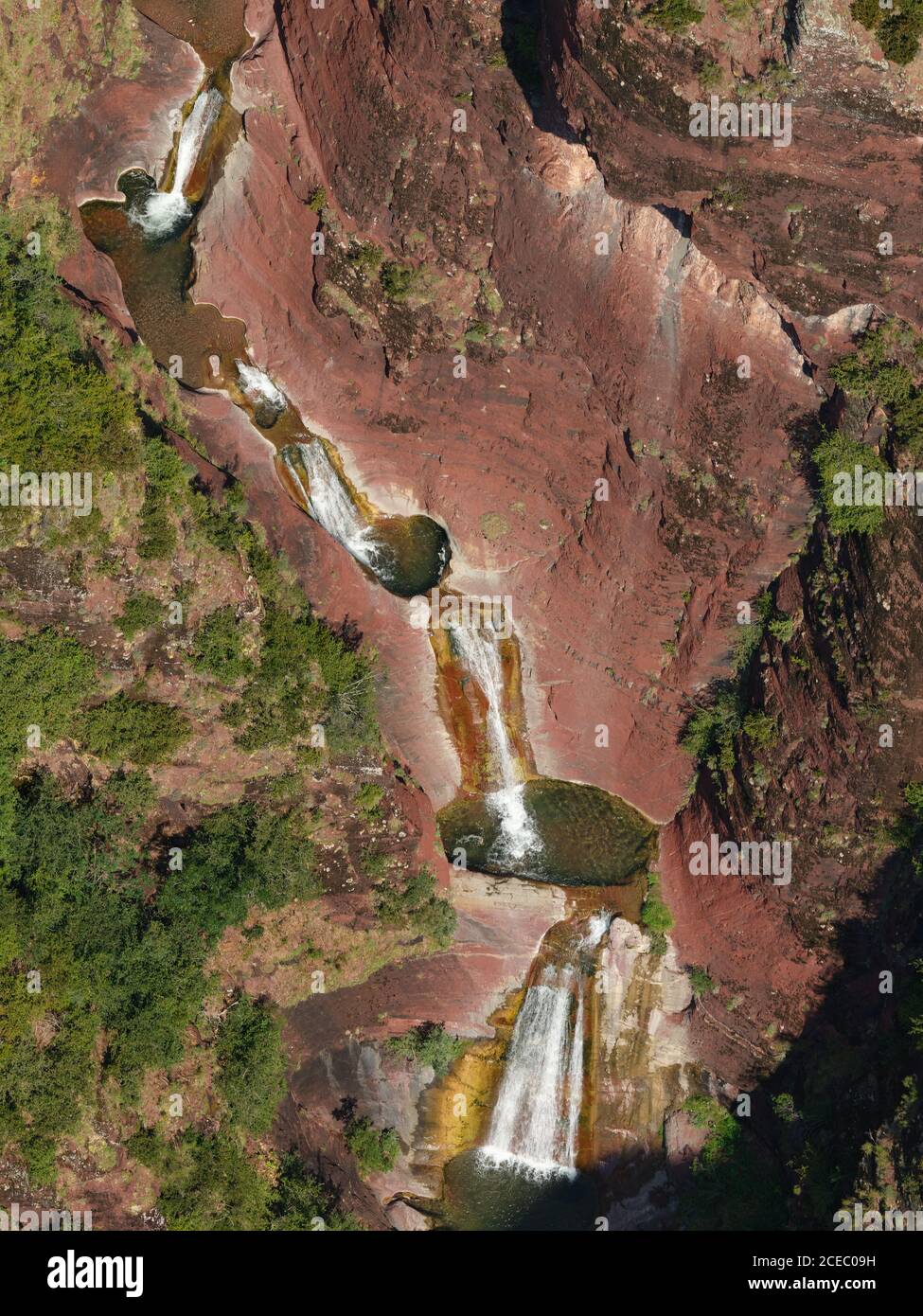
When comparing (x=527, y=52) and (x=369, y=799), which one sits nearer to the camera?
(x=527, y=52)

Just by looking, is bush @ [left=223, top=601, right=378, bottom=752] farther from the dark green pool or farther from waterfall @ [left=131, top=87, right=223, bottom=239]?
waterfall @ [left=131, top=87, right=223, bottom=239]

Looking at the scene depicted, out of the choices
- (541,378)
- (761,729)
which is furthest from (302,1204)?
(541,378)

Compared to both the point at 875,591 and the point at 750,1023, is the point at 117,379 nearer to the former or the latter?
the point at 875,591

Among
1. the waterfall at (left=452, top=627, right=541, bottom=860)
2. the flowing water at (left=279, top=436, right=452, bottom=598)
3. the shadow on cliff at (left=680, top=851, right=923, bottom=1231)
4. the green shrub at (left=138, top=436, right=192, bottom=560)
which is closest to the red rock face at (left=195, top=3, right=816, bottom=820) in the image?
the flowing water at (left=279, top=436, right=452, bottom=598)

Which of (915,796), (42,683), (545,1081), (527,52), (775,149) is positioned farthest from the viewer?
(545,1081)

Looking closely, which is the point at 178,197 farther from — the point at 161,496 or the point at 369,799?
the point at 369,799

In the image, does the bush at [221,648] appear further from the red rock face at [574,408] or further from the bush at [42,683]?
the red rock face at [574,408]
